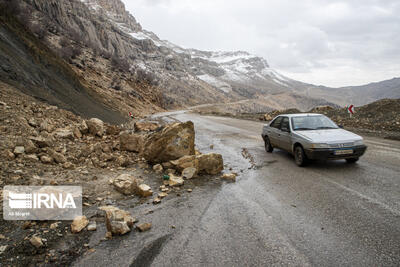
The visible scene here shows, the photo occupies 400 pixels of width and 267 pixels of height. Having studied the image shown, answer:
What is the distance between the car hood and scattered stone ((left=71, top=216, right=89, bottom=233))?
525 centimetres

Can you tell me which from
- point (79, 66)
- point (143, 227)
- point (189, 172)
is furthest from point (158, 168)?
point (79, 66)

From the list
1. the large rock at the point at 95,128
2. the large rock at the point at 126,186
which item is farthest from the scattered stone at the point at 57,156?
the large rock at the point at 95,128

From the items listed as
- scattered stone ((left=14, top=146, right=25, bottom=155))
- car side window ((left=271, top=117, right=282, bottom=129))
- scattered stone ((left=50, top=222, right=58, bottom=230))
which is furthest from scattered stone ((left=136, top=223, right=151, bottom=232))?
car side window ((left=271, top=117, right=282, bottom=129))

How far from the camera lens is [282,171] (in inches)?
233

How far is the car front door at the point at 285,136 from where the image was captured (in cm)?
693

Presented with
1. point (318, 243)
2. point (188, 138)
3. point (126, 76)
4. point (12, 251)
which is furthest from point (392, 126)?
point (126, 76)

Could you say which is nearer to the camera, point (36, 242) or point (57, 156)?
point (36, 242)

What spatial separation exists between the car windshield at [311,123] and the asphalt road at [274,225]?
1.73 meters

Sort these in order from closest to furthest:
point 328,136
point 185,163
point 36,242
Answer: point 36,242 → point 185,163 → point 328,136

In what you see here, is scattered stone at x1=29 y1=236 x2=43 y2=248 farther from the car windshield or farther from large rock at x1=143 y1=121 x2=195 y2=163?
the car windshield

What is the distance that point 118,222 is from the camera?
10.1 feet

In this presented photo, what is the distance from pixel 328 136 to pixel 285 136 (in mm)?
1296

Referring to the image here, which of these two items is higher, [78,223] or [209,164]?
[209,164]

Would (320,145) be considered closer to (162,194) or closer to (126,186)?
(162,194)
